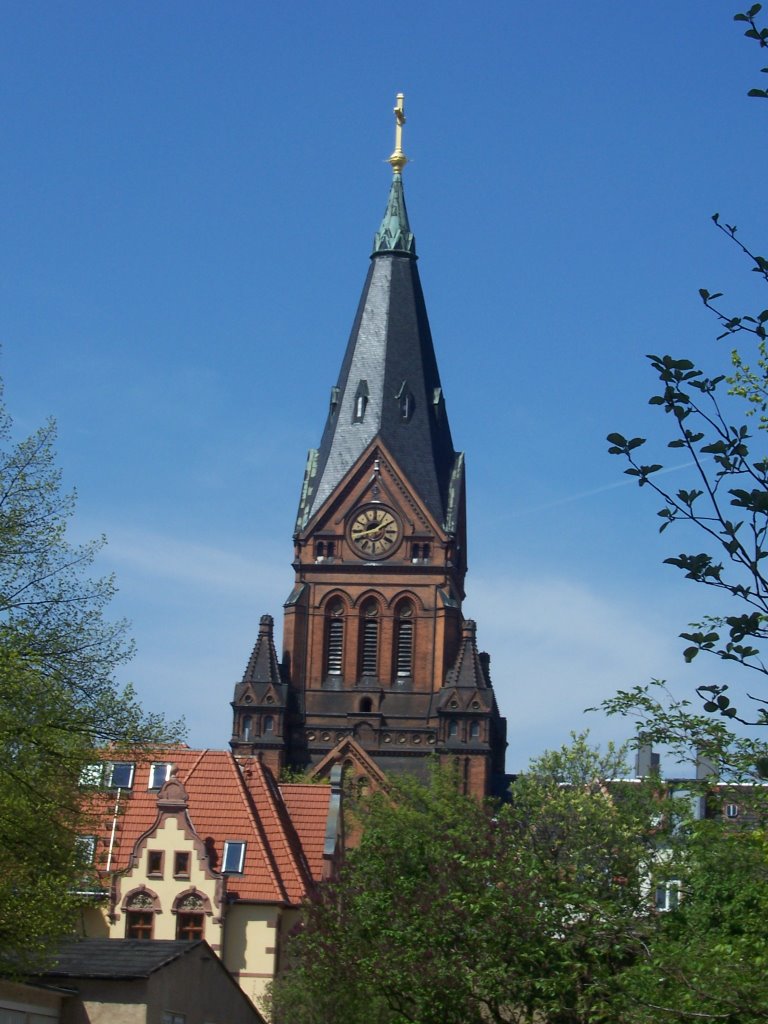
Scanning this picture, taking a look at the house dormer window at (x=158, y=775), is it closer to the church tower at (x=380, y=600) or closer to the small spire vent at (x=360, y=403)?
the church tower at (x=380, y=600)

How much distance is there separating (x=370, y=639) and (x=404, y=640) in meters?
1.63

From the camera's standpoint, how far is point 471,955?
31.5 meters

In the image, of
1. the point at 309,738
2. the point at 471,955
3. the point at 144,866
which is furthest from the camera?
the point at 309,738

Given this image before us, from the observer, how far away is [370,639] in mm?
93562

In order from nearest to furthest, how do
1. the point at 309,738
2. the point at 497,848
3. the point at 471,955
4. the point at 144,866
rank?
1. the point at 471,955
2. the point at 497,848
3. the point at 144,866
4. the point at 309,738

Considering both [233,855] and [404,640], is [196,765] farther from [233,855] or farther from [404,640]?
[404,640]

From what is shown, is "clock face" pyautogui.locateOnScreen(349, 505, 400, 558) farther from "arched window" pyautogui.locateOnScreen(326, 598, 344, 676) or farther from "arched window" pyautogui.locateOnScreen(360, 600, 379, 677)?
"arched window" pyautogui.locateOnScreen(326, 598, 344, 676)

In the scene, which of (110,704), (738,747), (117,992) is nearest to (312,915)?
(117,992)

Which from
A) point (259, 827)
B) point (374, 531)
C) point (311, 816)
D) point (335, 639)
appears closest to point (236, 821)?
point (259, 827)

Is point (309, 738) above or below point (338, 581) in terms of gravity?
below

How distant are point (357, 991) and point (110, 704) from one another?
38.6ft

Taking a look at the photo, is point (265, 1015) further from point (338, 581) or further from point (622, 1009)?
point (338, 581)

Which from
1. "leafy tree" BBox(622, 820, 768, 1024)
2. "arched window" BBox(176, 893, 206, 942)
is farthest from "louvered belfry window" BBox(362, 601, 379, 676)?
"leafy tree" BBox(622, 820, 768, 1024)

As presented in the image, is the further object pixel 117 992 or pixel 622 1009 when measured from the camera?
pixel 117 992
